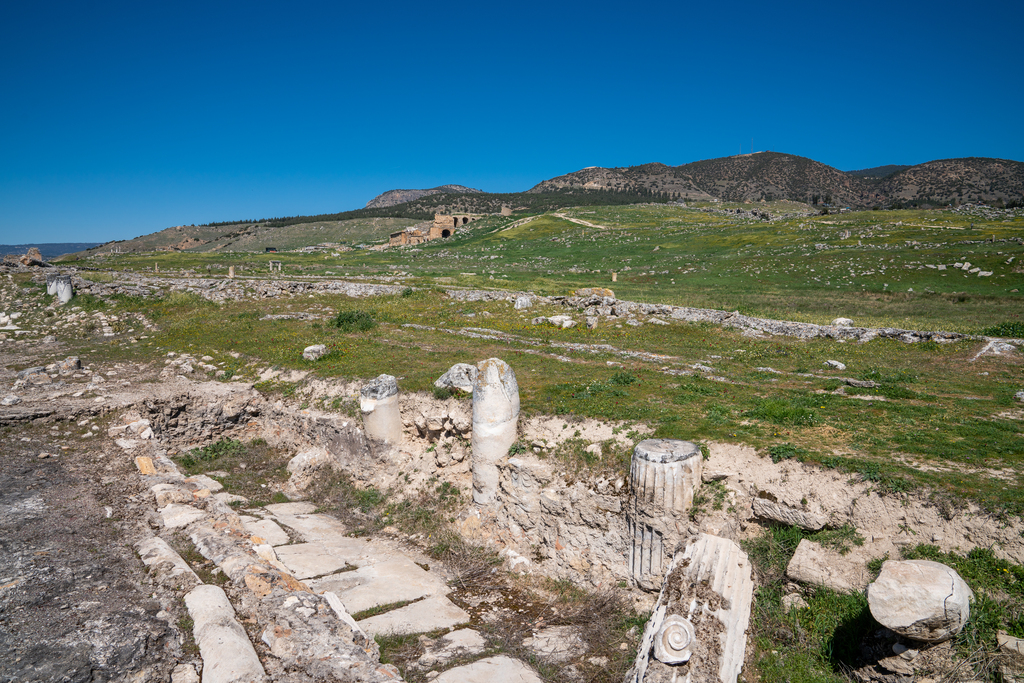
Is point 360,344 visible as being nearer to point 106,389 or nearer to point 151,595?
point 106,389

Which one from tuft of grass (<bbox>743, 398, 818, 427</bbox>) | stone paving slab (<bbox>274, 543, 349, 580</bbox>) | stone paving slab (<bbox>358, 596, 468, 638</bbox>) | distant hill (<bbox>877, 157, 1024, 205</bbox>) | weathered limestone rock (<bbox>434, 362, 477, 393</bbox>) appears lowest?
stone paving slab (<bbox>358, 596, 468, 638</bbox>)

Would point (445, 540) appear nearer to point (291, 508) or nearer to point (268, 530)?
point (268, 530)

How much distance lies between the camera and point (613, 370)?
14.7 m

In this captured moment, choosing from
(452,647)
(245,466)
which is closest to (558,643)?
(452,647)

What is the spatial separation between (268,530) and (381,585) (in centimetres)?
298

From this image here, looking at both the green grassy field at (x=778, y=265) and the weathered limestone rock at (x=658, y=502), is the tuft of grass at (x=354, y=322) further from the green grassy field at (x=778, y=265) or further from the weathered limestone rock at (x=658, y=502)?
the weathered limestone rock at (x=658, y=502)

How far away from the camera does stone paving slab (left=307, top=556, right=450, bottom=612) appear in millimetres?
7992

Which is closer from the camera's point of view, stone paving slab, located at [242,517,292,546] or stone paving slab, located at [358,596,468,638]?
stone paving slab, located at [358,596,468,638]

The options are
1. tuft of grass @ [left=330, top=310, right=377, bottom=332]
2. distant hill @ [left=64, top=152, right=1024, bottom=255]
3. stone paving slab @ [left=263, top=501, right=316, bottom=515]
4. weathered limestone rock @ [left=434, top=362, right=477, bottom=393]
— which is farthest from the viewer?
distant hill @ [left=64, top=152, right=1024, bottom=255]

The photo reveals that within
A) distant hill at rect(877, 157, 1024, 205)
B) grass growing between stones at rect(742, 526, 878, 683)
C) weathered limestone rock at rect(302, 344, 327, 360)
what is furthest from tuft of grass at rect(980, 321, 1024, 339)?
distant hill at rect(877, 157, 1024, 205)

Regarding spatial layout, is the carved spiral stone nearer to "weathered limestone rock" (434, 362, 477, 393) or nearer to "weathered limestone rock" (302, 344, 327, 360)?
"weathered limestone rock" (434, 362, 477, 393)

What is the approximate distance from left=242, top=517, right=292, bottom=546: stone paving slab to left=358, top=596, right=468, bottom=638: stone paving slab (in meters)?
2.99

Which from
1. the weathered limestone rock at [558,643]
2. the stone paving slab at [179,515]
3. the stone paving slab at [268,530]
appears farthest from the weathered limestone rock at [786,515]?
the stone paving slab at [179,515]

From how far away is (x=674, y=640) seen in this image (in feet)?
19.2
